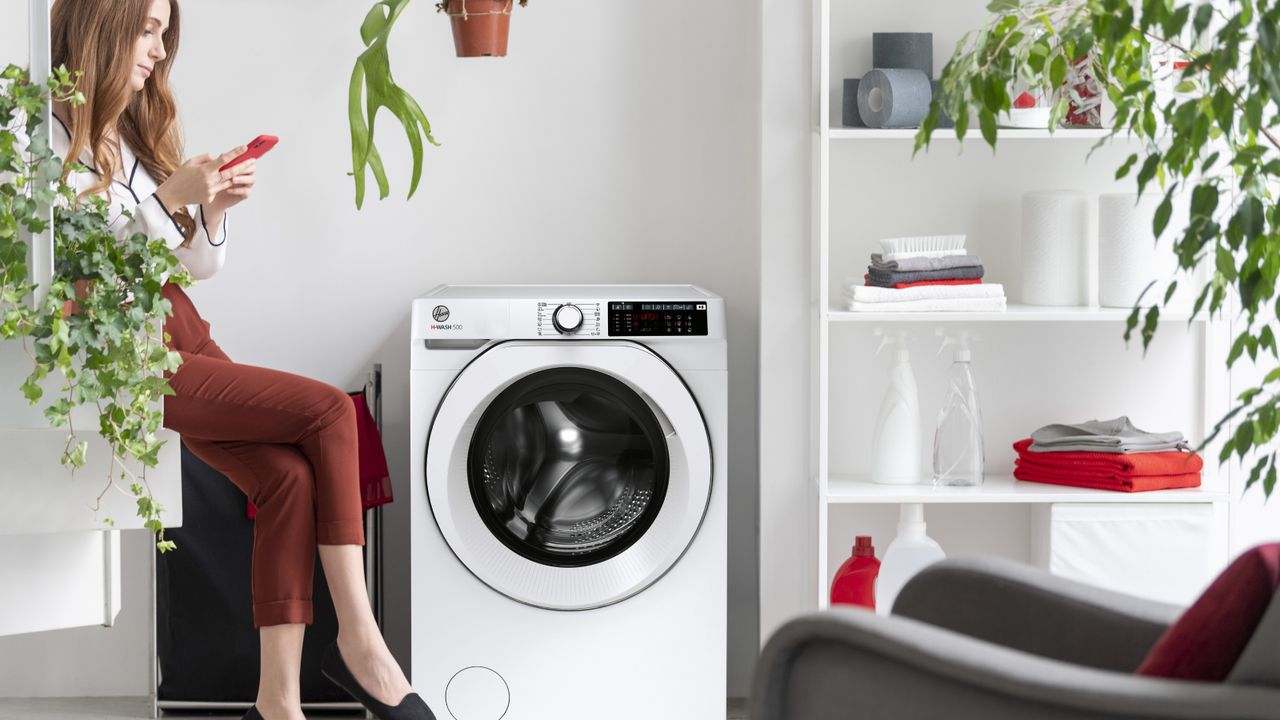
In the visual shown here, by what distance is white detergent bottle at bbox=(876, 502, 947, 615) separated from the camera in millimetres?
2676

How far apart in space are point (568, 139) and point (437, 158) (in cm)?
32

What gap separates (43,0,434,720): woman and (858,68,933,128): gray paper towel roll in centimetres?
125

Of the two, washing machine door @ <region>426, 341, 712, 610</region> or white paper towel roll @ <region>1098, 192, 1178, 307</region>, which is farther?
white paper towel roll @ <region>1098, 192, 1178, 307</region>

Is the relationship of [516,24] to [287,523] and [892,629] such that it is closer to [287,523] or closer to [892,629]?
[287,523]

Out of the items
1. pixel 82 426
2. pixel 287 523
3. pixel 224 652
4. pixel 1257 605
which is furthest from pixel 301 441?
pixel 1257 605

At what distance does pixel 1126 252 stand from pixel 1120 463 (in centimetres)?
45

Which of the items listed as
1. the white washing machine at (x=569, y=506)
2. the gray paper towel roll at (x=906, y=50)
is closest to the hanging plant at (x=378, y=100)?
the white washing machine at (x=569, y=506)

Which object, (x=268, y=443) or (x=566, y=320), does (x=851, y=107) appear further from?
(x=268, y=443)

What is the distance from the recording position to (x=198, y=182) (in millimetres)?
2074

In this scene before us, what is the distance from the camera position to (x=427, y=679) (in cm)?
253

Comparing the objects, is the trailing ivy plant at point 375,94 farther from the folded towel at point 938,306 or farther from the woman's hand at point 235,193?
the folded towel at point 938,306

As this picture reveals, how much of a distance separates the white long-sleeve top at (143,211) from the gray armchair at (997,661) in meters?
1.32

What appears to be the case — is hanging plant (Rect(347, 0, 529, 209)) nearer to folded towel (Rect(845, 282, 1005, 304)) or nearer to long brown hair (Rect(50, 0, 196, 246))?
long brown hair (Rect(50, 0, 196, 246))

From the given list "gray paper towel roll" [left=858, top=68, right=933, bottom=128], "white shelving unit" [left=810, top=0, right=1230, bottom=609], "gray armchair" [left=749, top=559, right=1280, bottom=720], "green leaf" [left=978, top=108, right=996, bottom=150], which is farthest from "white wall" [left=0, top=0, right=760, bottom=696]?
"gray armchair" [left=749, top=559, right=1280, bottom=720]
